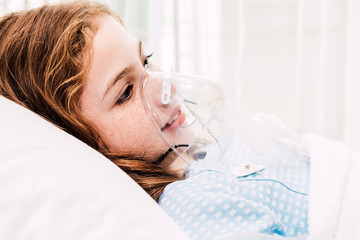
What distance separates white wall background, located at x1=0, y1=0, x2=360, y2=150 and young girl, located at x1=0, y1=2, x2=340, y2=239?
2.63 feet

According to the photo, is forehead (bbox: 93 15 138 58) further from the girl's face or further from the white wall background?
the white wall background

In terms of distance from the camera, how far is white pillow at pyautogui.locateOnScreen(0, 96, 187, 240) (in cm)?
47

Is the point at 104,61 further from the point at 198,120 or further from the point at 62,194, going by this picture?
the point at 62,194

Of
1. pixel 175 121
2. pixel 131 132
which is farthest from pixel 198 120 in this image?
pixel 131 132

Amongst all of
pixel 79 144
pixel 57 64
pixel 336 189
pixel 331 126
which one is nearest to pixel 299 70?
pixel 331 126

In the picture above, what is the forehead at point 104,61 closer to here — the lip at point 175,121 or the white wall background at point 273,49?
the lip at point 175,121

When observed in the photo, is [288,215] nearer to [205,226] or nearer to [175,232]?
[205,226]

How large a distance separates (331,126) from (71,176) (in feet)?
4.75

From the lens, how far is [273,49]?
65.9 inches

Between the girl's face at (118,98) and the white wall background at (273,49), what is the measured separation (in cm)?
84

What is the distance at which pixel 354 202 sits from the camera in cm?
69

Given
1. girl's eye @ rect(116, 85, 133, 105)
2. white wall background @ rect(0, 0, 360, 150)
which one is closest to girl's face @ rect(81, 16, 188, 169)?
girl's eye @ rect(116, 85, 133, 105)

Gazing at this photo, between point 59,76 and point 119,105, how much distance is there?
14 centimetres

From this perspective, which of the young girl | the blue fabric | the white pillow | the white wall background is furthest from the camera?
the white wall background
